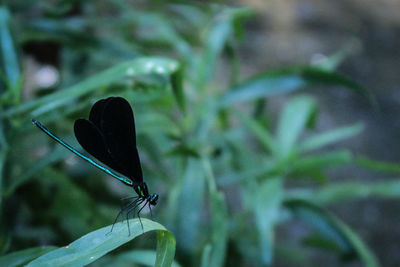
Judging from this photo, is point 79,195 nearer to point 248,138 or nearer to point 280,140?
point 280,140

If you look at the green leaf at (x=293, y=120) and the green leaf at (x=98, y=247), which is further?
the green leaf at (x=293, y=120)

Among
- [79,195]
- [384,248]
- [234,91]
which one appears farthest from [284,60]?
[79,195]

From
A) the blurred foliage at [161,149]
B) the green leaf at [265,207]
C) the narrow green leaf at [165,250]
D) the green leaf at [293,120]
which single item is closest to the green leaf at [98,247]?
the narrow green leaf at [165,250]

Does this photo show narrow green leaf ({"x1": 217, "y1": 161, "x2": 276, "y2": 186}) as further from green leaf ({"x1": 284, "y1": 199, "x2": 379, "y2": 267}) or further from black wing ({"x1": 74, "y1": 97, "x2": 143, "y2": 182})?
black wing ({"x1": 74, "y1": 97, "x2": 143, "y2": 182})

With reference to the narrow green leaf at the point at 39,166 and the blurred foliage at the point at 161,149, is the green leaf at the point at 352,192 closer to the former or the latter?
the blurred foliage at the point at 161,149

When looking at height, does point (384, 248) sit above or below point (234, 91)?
below

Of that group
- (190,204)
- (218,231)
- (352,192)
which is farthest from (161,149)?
(352,192)
